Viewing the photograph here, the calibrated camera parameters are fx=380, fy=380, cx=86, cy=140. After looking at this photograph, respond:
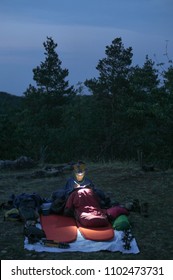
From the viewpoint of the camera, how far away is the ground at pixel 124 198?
5.91 m

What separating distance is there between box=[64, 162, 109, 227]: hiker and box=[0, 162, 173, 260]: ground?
74cm

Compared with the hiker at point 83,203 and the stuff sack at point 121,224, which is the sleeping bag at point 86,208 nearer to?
the hiker at point 83,203

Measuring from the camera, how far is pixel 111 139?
2433 cm

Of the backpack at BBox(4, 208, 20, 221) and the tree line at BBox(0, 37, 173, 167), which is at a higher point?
the tree line at BBox(0, 37, 173, 167)

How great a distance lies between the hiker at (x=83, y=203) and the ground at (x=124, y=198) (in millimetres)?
741

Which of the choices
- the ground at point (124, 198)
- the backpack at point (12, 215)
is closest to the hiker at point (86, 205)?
the ground at point (124, 198)

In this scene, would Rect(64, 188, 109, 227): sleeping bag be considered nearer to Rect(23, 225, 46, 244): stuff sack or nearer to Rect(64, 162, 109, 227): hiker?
Rect(64, 162, 109, 227): hiker

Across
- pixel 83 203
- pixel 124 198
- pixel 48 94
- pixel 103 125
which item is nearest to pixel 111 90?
pixel 103 125

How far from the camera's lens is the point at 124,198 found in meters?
9.55

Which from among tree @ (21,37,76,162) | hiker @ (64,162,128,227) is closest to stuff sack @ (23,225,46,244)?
hiker @ (64,162,128,227)

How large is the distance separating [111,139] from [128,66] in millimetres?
6506

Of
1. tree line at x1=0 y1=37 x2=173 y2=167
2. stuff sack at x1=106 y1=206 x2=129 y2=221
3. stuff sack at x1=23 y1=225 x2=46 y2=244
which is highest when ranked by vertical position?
tree line at x1=0 y1=37 x2=173 y2=167

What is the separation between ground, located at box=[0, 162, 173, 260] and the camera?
591 cm

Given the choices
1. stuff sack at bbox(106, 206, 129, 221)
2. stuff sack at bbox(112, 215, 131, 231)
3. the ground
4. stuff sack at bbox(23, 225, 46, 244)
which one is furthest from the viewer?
stuff sack at bbox(106, 206, 129, 221)
